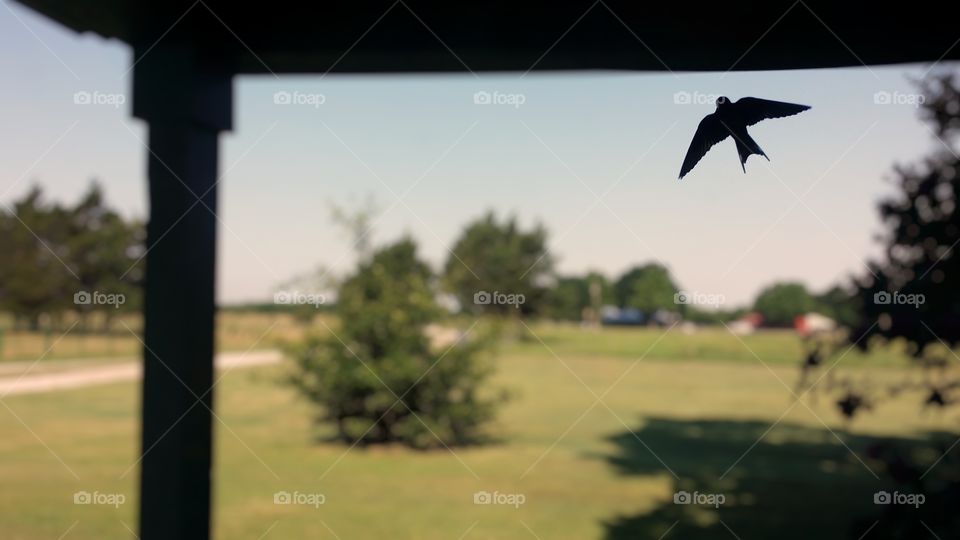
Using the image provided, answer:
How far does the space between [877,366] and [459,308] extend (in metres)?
2.80

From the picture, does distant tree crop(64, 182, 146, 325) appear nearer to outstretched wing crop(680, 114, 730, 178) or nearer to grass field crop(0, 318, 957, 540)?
grass field crop(0, 318, 957, 540)

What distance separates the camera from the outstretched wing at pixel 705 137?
0.61m

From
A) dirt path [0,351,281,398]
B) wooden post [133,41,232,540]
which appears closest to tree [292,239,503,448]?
dirt path [0,351,281,398]

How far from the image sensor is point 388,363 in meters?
3.98

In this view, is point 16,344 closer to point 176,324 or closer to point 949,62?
point 176,324

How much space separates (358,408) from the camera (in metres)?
4.13

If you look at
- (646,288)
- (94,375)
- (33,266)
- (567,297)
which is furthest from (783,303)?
(94,375)

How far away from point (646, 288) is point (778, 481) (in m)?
1.40

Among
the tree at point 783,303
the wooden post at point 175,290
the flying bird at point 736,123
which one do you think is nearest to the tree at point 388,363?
the tree at point 783,303

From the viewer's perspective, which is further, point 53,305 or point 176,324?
point 53,305

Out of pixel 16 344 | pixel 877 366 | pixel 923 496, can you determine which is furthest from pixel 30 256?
pixel 877 366

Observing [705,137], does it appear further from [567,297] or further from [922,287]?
[567,297]
